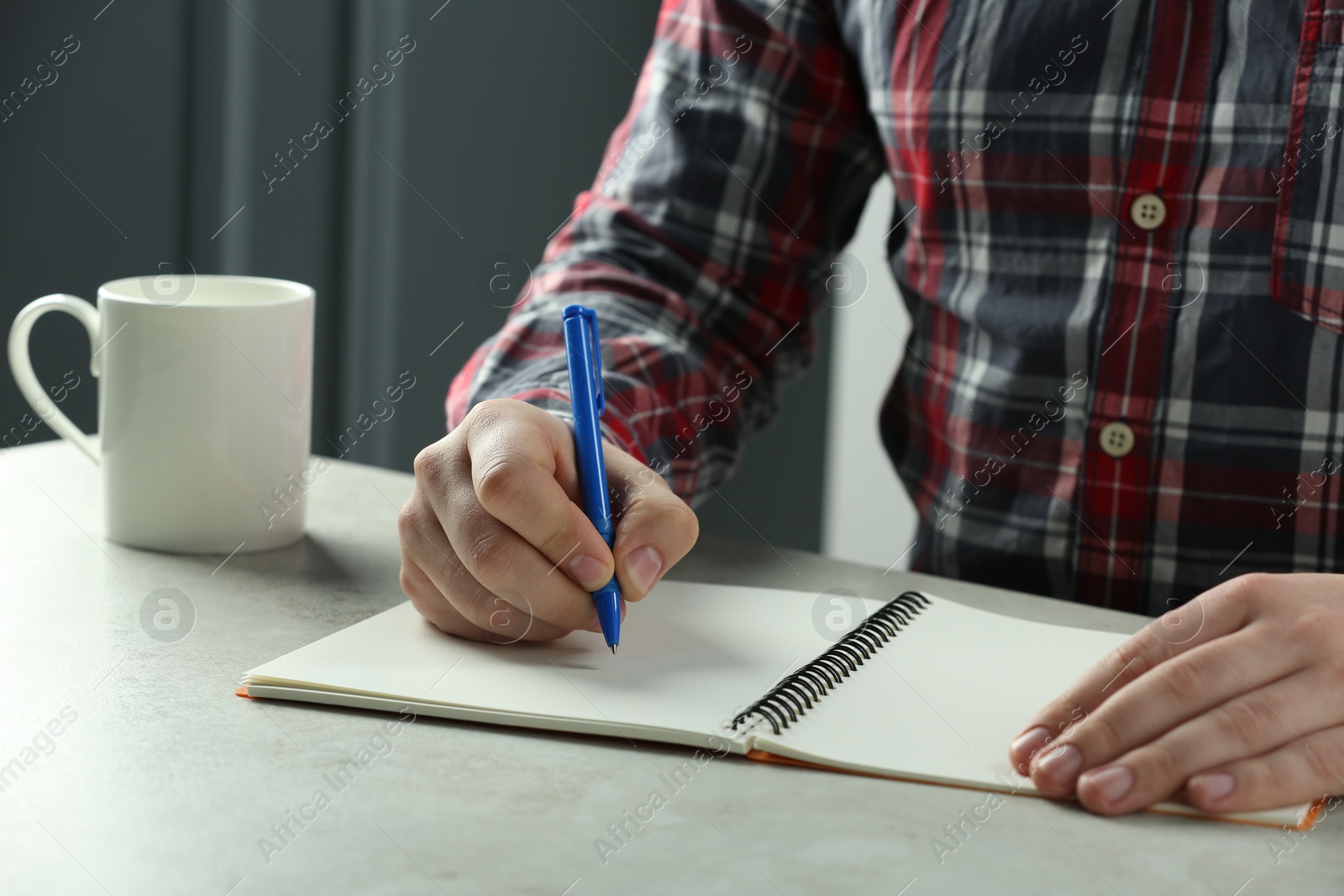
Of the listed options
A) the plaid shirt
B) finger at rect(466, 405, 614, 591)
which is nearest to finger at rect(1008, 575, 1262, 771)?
finger at rect(466, 405, 614, 591)

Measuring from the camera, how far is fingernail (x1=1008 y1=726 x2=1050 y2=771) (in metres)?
0.55

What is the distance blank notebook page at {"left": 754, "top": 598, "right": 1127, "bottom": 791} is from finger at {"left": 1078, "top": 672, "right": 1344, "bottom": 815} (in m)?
0.04

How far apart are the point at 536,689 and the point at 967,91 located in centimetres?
65

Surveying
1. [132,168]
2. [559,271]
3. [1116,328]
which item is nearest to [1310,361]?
[1116,328]

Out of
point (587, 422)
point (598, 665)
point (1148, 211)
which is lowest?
point (598, 665)

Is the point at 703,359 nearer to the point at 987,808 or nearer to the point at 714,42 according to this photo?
the point at 714,42

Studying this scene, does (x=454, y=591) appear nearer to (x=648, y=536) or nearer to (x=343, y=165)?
(x=648, y=536)

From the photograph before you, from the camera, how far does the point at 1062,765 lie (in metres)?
0.53

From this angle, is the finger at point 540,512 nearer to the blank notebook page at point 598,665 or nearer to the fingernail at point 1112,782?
the blank notebook page at point 598,665

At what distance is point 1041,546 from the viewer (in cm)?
101

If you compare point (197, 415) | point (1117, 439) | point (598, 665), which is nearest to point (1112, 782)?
→ point (598, 665)

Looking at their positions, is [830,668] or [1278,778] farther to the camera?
→ [830,668]

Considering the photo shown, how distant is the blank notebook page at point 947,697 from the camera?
55cm

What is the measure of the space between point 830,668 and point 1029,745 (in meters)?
0.12
